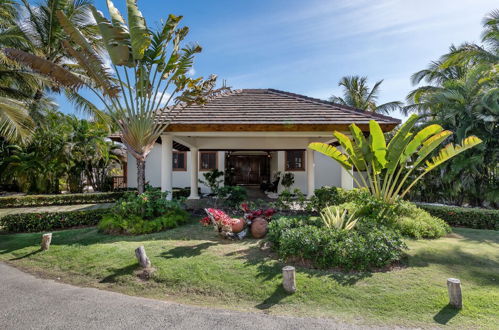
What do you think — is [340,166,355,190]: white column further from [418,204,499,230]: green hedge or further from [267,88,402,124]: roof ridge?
[418,204,499,230]: green hedge

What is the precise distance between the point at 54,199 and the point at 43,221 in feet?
17.9

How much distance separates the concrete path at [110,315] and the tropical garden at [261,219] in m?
0.25

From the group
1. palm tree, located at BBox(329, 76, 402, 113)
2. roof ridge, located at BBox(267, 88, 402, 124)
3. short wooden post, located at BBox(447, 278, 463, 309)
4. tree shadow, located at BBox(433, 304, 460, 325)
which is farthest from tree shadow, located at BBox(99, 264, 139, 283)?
palm tree, located at BBox(329, 76, 402, 113)

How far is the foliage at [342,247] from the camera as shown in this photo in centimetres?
427

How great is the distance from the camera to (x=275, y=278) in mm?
4012

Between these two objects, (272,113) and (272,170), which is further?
(272,170)

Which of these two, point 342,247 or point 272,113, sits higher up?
point 272,113

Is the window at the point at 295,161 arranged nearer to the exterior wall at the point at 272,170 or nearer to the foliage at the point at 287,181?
the exterior wall at the point at 272,170

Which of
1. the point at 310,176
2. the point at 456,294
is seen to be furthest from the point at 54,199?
the point at 456,294

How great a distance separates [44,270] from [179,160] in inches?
487

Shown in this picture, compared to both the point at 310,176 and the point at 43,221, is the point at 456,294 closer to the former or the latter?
the point at 310,176

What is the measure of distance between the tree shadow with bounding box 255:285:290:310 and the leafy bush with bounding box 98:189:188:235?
417cm

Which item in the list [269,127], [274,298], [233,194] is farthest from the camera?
[233,194]

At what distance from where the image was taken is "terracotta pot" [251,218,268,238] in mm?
6070
